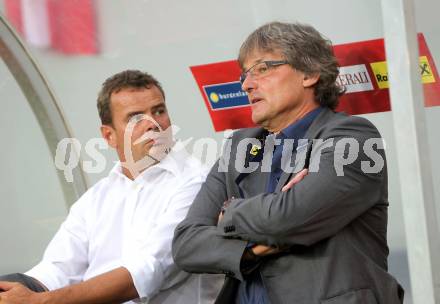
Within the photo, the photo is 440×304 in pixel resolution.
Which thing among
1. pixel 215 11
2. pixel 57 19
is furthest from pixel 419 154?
pixel 57 19

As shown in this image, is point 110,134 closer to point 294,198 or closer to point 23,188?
point 23,188

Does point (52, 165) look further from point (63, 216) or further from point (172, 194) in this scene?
point (172, 194)

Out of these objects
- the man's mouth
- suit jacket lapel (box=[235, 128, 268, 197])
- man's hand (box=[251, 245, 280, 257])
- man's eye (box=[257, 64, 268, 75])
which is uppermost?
man's eye (box=[257, 64, 268, 75])

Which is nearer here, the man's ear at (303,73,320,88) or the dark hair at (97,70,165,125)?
the man's ear at (303,73,320,88)

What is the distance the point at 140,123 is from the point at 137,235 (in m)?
0.50

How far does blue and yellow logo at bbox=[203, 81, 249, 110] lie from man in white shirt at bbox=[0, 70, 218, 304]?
0.93 feet

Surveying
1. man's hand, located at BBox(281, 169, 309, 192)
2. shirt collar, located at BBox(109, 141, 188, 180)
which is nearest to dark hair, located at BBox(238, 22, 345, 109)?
man's hand, located at BBox(281, 169, 309, 192)

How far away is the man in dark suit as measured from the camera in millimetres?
2883

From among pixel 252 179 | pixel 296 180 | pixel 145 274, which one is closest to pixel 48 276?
pixel 145 274

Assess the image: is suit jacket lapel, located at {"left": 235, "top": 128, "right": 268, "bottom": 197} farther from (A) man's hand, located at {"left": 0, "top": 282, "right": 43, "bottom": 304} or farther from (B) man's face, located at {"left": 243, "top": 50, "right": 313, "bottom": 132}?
(A) man's hand, located at {"left": 0, "top": 282, "right": 43, "bottom": 304}

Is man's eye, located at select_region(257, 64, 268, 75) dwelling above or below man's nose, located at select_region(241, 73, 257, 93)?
Answer: above

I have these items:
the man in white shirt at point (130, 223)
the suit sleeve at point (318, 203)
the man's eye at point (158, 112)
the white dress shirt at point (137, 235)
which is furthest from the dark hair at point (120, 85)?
the suit sleeve at point (318, 203)

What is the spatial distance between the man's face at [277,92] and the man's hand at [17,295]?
1.09 m

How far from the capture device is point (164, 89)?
4.16m
